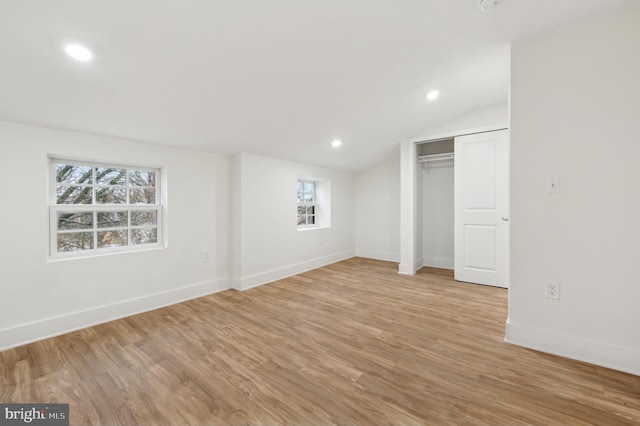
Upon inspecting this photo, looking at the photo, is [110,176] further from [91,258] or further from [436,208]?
[436,208]

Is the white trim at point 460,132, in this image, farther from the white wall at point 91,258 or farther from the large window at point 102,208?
the large window at point 102,208

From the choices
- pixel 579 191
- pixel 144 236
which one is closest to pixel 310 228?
pixel 144 236

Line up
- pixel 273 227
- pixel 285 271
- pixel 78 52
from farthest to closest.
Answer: pixel 285 271
pixel 273 227
pixel 78 52

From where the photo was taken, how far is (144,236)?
3.12m

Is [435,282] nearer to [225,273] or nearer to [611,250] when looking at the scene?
[611,250]

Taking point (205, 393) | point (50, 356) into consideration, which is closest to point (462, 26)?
point (205, 393)

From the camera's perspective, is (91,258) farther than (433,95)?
No

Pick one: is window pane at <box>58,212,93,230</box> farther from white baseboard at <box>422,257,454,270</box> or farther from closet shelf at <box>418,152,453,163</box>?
white baseboard at <box>422,257,454,270</box>

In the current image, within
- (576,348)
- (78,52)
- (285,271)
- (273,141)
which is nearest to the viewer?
(78,52)

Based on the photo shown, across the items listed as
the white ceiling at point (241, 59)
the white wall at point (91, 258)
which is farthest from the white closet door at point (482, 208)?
the white wall at point (91, 258)

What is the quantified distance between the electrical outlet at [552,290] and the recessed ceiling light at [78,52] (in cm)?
373

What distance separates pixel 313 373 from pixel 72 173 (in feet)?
9.92

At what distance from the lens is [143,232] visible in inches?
122

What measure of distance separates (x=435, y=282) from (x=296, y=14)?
12.4 ft
